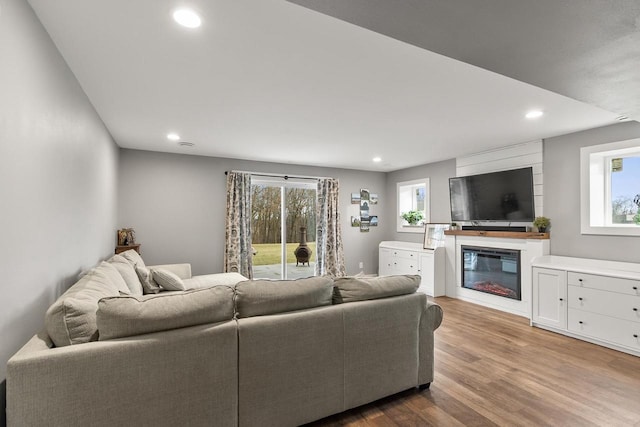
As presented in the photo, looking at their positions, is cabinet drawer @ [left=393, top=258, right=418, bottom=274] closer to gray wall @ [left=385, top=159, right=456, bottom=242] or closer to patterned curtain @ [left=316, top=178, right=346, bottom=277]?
gray wall @ [left=385, top=159, right=456, bottom=242]

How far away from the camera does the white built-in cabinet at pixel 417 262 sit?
18.0 ft

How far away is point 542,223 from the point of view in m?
4.21

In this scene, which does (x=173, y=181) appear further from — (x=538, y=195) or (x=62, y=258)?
(x=538, y=195)

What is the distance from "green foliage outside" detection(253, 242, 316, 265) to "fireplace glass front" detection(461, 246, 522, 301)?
10.5 feet

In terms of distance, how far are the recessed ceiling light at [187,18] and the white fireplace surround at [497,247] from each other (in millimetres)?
4637

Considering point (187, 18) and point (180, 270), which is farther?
point (180, 270)

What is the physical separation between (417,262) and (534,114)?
3.24 meters

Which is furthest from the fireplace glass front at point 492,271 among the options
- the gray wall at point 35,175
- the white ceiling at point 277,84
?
the gray wall at point 35,175

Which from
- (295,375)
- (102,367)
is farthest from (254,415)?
(102,367)

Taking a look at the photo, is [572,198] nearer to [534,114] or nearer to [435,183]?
[534,114]

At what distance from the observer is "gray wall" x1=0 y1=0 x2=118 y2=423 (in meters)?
1.44

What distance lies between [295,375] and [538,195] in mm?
4232

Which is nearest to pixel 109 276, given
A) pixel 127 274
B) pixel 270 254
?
pixel 127 274

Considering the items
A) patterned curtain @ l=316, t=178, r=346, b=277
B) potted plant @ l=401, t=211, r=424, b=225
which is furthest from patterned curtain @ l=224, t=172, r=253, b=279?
potted plant @ l=401, t=211, r=424, b=225
